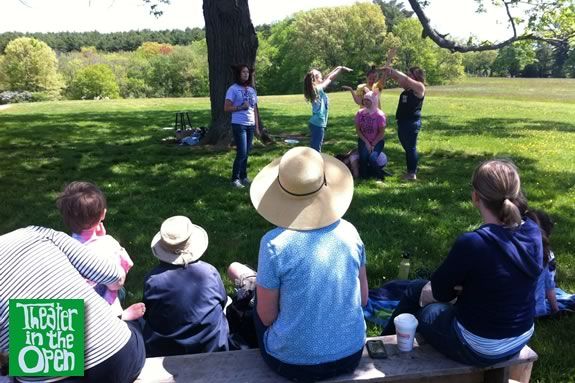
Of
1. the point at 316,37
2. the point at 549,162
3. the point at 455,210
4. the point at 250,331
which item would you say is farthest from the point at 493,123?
the point at 316,37

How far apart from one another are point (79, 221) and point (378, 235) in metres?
3.41

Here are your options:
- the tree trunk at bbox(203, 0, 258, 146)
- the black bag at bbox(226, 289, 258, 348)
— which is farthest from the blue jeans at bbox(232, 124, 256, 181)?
the black bag at bbox(226, 289, 258, 348)

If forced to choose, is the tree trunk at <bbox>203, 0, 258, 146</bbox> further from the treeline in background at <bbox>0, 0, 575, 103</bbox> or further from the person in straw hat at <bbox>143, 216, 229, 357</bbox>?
the treeline in background at <bbox>0, 0, 575, 103</bbox>

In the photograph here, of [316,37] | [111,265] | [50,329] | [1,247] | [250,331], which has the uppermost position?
[316,37]

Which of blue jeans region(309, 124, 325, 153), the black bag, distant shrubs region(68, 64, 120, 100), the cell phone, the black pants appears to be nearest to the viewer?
the black pants

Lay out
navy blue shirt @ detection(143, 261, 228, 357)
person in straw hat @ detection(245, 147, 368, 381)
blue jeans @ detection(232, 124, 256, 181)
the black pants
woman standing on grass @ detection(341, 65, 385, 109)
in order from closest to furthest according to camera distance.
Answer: the black pants → person in straw hat @ detection(245, 147, 368, 381) → navy blue shirt @ detection(143, 261, 228, 357) → blue jeans @ detection(232, 124, 256, 181) → woman standing on grass @ detection(341, 65, 385, 109)

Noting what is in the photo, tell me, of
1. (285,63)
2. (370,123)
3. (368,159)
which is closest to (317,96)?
(370,123)

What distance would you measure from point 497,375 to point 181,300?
5.76ft

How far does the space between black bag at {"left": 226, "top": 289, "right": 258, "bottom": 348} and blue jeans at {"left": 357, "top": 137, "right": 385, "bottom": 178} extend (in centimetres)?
471

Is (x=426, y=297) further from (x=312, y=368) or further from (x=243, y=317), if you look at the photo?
(x=243, y=317)

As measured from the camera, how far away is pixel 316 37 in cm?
6334

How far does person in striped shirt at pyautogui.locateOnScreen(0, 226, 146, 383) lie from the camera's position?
211 cm

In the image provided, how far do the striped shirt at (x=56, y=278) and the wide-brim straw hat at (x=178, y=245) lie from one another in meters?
0.56

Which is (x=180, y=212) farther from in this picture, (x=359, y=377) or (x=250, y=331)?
(x=359, y=377)
